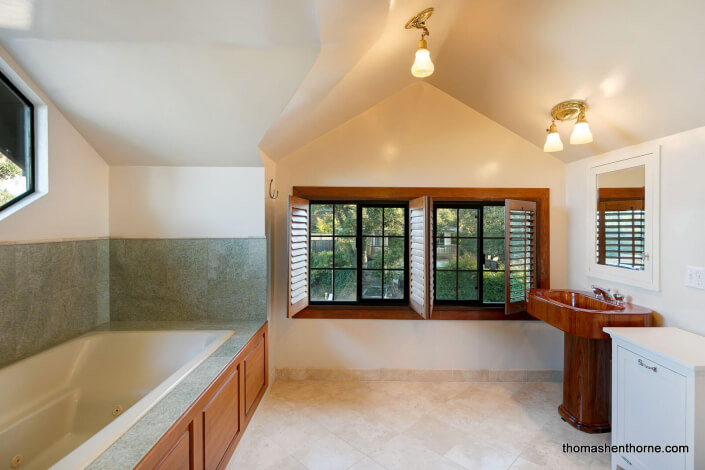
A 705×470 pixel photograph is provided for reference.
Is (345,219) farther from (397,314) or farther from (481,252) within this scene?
(481,252)

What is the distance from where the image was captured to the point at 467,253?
290cm

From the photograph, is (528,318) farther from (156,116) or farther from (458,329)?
(156,116)

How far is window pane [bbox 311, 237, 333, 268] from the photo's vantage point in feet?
9.44

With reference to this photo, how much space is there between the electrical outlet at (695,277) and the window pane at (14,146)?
401 centimetres

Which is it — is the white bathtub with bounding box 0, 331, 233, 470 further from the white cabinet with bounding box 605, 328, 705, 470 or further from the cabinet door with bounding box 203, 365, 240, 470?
the white cabinet with bounding box 605, 328, 705, 470

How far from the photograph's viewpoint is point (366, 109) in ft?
8.83

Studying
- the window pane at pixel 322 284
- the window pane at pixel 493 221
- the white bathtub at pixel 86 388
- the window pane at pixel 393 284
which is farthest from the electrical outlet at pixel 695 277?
the white bathtub at pixel 86 388

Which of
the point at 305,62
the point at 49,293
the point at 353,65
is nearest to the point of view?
the point at 305,62

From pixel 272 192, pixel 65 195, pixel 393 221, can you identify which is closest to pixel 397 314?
pixel 393 221

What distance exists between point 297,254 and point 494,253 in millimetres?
1888

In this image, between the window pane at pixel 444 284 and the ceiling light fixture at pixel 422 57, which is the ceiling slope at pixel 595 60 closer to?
the ceiling light fixture at pixel 422 57

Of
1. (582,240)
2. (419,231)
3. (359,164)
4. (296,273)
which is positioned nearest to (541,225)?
(582,240)

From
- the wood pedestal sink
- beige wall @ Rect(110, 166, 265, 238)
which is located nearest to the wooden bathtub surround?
beige wall @ Rect(110, 166, 265, 238)

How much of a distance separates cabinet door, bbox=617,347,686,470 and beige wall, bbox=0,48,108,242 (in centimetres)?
352
